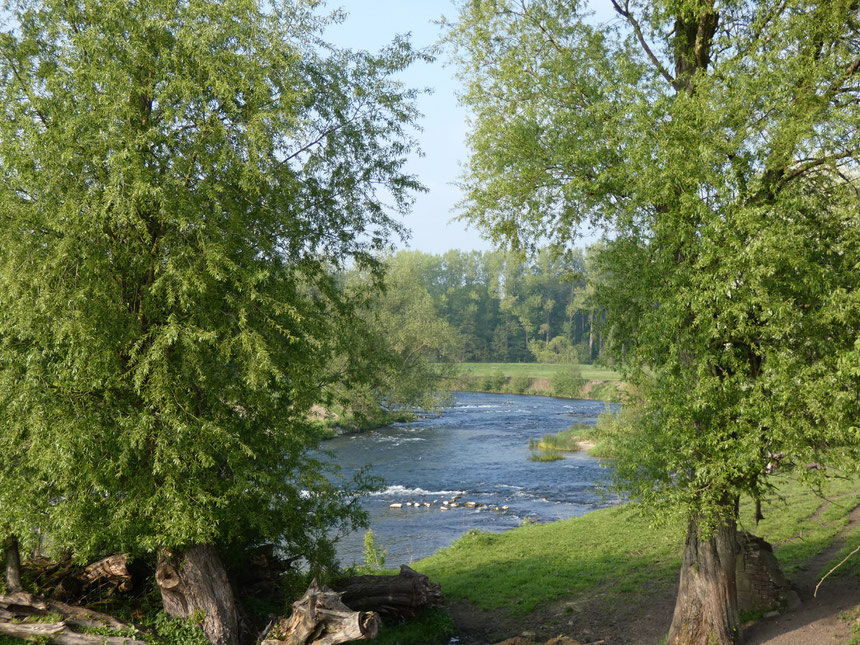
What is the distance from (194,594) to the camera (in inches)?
443

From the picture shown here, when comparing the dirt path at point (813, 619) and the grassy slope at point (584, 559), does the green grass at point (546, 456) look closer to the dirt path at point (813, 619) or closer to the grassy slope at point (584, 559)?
the grassy slope at point (584, 559)

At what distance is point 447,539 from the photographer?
2317 cm

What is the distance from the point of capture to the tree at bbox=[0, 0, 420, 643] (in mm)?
9984

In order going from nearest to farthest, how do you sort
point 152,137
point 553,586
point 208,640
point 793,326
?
point 793,326
point 152,137
point 208,640
point 553,586

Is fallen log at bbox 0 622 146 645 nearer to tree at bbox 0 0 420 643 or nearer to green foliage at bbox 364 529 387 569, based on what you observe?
tree at bbox 0 0 420 643

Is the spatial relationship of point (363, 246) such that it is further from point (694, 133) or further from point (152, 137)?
point (694, 133)

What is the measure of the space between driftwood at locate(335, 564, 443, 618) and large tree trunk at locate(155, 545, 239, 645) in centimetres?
254

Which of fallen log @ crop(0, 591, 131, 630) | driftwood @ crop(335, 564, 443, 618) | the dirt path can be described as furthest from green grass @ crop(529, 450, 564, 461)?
fallen log @ crop(0, 591, 131, 630)

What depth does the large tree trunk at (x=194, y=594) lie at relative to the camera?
11211 millimetres

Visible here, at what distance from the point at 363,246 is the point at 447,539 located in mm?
12519

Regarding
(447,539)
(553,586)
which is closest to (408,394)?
(447,539)

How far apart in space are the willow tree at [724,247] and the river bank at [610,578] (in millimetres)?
1451

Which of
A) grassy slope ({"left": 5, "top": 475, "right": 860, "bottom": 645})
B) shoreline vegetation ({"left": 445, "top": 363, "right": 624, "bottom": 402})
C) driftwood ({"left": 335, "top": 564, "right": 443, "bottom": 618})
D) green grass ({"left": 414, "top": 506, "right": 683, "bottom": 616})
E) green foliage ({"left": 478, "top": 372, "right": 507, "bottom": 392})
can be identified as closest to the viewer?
driftwood ({"left": 335, "top": 564, "right": 443, "bottom": 618})

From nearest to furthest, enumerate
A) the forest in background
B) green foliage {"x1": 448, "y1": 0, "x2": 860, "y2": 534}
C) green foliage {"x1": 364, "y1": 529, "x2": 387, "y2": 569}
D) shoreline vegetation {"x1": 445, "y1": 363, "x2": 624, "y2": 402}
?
1. green foliage {"x1": 448, "y1": 0, "x2": 860, "y2": 534}
2. green foliage {"x1": 364, "y1": 529, "x2": 387, "y2": 569}
3. shoreline vegetation {"x1": 445, "y1": 363, "x2": 624, "y2": 402}
4. the forest in background
